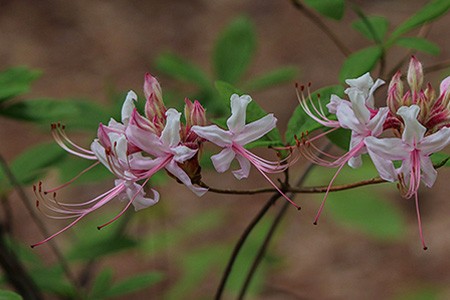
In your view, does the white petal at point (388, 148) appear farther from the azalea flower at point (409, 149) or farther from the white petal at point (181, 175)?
the white petal at point (181, 175)

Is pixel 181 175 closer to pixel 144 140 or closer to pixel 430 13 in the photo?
pixel 144 140

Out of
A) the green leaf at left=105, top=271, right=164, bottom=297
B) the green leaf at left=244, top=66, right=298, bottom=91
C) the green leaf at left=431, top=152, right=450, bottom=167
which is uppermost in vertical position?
the green leaf at left=431, top=152, right=450, bottom=167

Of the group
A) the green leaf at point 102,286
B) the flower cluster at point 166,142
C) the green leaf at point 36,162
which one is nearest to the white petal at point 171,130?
the flower cluster at point 166,142

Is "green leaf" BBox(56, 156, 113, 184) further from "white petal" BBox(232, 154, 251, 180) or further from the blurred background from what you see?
the blurred background

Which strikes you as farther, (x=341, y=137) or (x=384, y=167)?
(x=341, y=137)

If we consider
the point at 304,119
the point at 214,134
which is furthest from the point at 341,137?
the point at 214,134

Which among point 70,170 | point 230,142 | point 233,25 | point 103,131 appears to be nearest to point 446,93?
point 230,142

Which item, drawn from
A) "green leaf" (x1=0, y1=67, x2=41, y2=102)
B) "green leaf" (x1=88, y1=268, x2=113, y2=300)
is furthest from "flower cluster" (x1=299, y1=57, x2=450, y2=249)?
"green leaf" (x1=88, y1=268, x2=113, y2=300)
